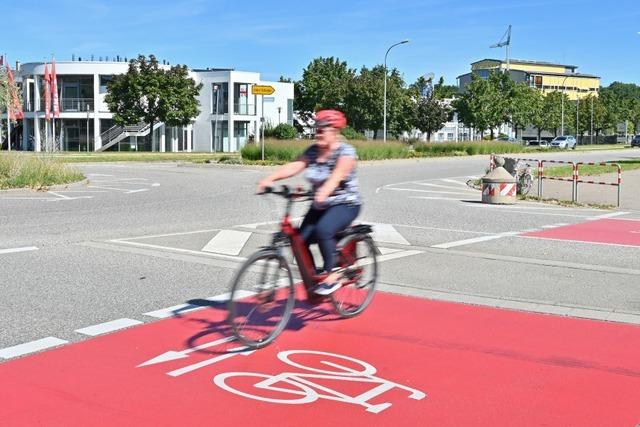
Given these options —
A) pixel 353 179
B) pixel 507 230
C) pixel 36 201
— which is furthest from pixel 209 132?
pixel 353 179

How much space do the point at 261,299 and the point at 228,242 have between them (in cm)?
545

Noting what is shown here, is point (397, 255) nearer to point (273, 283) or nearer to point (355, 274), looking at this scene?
point (355, 274)

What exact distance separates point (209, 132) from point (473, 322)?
6267cm

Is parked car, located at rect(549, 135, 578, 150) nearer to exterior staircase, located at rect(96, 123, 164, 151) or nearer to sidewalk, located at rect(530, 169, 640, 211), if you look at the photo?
exterior staircase, located at rect(96, 123, 164, 151)

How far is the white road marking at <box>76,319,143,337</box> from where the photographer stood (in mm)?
5992

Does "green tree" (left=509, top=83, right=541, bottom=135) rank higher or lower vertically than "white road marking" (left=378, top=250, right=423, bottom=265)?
higher

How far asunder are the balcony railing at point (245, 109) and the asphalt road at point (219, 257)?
1929 inches

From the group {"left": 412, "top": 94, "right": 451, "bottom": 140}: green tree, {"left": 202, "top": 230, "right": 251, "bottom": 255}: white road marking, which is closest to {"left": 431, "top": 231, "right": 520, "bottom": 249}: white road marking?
{"left": 202, "top": 230, "right": 251, "bottom": 255}: white road marking

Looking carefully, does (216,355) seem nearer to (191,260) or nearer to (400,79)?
(191,260)

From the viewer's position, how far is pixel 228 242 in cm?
1102

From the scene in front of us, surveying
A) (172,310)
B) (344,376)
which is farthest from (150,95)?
(344,376)

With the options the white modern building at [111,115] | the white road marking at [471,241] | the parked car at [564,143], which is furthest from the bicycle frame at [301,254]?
the parked car at [564,143]

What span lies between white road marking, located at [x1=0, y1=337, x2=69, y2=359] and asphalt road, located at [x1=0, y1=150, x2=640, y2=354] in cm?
11

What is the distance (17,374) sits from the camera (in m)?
4.93
